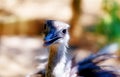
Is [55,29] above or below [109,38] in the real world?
below

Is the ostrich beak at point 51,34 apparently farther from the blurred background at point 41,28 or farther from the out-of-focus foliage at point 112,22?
the out-of-focus foliage at point 112,22

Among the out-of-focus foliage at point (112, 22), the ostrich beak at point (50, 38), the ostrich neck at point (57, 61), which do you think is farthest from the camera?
the out-of-focus foliage at point (112, 22)

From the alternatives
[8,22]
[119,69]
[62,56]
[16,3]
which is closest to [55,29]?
[62,56]

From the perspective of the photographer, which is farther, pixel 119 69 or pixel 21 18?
pixel 21 18

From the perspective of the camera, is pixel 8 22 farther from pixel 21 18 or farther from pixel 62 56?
pixel 62 56

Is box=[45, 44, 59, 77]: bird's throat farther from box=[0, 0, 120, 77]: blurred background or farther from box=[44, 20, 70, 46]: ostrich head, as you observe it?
box=[0, 0, 120, 77]: blurred background

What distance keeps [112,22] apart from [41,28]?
0.63m

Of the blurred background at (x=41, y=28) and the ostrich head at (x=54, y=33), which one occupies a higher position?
the blurred background at (x=41, y=28)

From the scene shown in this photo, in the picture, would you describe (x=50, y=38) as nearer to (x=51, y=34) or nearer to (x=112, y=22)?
(x=51, y=34)

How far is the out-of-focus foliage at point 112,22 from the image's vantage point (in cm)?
280

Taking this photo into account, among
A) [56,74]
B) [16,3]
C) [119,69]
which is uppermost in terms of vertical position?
[16,3]

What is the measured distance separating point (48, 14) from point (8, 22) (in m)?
0.32

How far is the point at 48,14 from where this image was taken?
11.0 ft

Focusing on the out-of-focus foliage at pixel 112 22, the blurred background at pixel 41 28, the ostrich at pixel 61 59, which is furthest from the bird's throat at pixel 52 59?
the out-of-focus foliage at pixel 112 22
